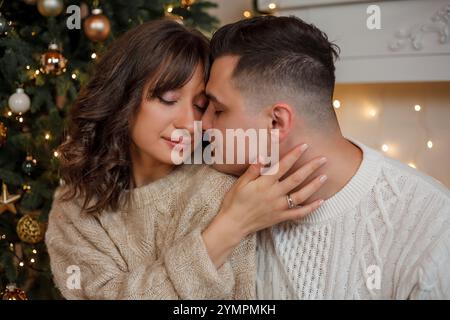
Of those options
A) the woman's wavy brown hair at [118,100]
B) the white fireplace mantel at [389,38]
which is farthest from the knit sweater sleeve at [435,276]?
the white fireplace mantel at [389,38]

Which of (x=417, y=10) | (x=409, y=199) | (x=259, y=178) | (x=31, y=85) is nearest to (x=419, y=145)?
(x=417, y=10)

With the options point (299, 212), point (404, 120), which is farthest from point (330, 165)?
point (404, 120)

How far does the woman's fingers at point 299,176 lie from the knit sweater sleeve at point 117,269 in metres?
0.23

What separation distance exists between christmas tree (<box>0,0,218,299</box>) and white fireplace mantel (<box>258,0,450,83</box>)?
24.4 inches

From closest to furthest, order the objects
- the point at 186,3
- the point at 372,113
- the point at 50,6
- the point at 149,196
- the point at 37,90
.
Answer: the point at 149,196, the point at 50,6, the point at 37,90, the point at 186,3, the point at 372,113

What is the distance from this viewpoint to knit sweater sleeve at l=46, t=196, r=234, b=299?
120cm

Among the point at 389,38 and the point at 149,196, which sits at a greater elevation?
the point at 389,38

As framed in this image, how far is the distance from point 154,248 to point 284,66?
58cm

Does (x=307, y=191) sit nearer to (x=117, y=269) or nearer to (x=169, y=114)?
(x=169, y=114)

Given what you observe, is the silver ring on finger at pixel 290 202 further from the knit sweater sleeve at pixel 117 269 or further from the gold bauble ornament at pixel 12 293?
the gold bauble ornament at pixel 12 293

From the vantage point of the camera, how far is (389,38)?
6.91 ft

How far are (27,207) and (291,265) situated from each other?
1.24 m

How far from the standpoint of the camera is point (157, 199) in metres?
1.42

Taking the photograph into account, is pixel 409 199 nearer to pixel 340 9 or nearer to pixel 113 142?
pixel 113 142
